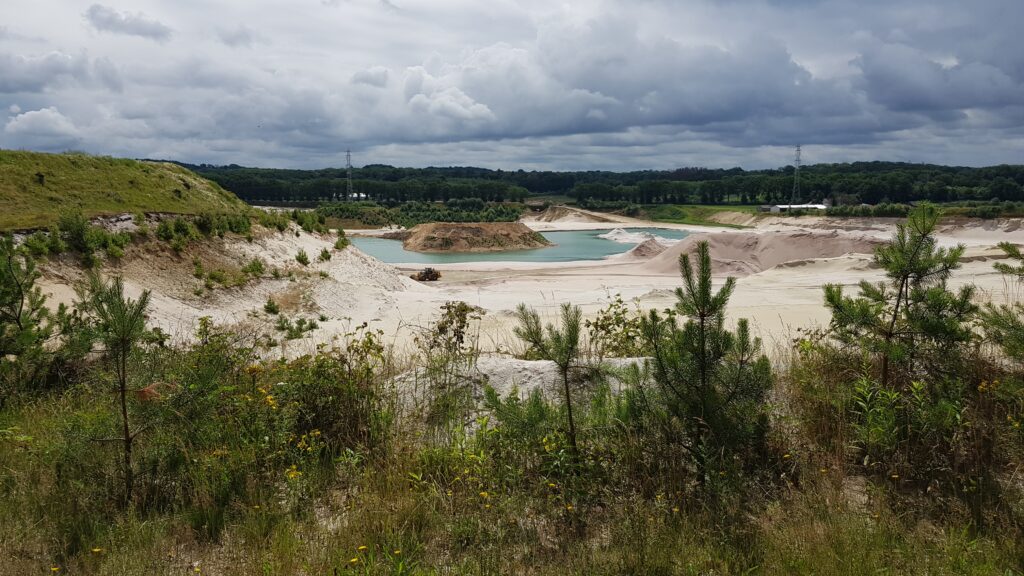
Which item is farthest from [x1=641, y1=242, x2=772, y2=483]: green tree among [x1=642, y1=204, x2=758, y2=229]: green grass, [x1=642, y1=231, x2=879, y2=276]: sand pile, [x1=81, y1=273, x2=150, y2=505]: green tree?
[x1=642, y1=204, x2=758, y2=229]: green grass

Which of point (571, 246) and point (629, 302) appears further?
point (571, 246)

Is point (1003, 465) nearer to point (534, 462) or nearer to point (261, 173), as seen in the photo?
point (534, 462)

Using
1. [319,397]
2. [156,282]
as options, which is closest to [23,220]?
[156,282]

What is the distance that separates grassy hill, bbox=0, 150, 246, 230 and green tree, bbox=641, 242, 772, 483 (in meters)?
17.9

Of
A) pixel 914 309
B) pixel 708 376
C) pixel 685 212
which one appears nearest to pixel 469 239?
pixel 914 309

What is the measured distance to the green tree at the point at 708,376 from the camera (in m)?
4.78

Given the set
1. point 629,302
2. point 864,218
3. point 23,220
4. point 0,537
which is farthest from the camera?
point 864,218

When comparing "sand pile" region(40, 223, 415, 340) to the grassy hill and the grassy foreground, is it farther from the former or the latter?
the grassy foreground

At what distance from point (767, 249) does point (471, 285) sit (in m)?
20.1

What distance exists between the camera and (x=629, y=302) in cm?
2300

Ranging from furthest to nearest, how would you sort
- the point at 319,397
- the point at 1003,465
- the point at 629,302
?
the point at 629,302
the point at 319,397
the point at 1003,465

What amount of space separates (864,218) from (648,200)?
65038 mm

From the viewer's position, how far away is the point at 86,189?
20.4m

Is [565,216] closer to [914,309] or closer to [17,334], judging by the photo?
[17,334]
